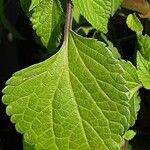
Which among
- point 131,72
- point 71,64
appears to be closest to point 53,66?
point 71,64

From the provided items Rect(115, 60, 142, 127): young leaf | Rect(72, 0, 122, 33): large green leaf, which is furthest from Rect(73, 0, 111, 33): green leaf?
Rect(115, 60, 142, 127): young leaf

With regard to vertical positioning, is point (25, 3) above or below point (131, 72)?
above

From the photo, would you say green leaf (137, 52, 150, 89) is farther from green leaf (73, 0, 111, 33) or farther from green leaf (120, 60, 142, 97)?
green leaf (73, 0, 111, 33)

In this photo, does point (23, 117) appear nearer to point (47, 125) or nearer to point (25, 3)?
point (47, 125)

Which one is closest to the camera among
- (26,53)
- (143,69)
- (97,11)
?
(97,11)

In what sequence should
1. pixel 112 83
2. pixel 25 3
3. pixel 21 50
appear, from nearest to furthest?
pixel 112 83 < pixel 25 3 < pixel 21 50

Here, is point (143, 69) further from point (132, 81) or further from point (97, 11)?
point (97, 11)

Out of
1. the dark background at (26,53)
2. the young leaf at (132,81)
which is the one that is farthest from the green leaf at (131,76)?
the dark background at (26,53)

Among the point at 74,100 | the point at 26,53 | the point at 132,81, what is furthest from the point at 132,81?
the point at 26,53
